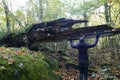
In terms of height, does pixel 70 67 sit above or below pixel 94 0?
below

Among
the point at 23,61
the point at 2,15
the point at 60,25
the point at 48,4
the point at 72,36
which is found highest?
the point at 48,4

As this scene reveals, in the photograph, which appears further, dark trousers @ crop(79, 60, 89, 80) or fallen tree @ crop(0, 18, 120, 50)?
fallen tree @ crop(0, 18, 120, 50)

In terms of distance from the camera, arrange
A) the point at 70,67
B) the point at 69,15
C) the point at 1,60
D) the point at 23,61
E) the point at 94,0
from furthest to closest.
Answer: the point at 69,15 < the point at 94,0 < the point at 70,67 < the point at 23,61 < the point at 1,60

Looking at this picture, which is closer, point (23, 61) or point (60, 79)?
point (23, 61)

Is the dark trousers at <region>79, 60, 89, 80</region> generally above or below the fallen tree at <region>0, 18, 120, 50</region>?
below

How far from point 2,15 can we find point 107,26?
19.6 meters

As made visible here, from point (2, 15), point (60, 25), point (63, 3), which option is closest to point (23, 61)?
point (60, 25)

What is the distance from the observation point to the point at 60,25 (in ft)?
36.4

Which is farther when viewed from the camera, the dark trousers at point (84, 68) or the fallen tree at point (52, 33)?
the fallen tree at point (52, 33)

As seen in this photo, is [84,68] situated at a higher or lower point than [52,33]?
lower

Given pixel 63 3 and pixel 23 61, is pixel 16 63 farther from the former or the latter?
pixel 63 3

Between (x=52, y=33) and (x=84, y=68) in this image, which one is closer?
(x=84, y=68)

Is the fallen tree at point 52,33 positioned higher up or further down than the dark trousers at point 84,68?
higher up

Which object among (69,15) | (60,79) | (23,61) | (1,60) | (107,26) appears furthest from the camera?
(69,15)
